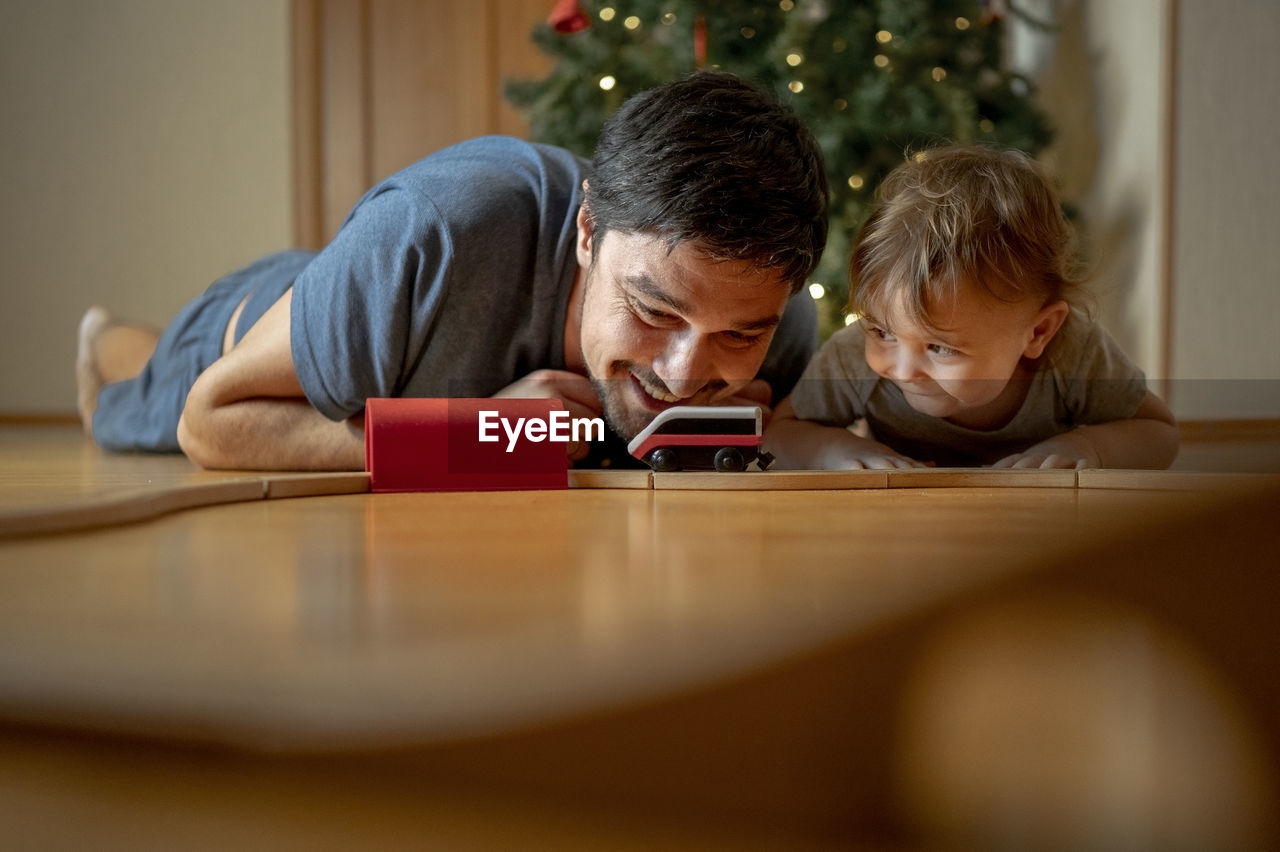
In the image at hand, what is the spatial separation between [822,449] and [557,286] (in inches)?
15.3

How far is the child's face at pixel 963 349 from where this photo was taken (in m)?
1.23

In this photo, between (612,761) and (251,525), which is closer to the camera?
(612,761)

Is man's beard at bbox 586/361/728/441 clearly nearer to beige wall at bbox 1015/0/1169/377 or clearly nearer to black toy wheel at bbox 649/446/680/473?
black toy wheel at bbox 649/446/680/473

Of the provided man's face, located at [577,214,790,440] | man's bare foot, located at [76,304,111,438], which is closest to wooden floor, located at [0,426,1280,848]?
man's face, located at [577,214,790,440]

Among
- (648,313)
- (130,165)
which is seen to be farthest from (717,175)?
(130,165)

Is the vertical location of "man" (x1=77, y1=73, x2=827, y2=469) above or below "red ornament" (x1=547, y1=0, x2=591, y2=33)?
below

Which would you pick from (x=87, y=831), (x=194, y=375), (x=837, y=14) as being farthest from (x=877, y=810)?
(x=837, y=14)

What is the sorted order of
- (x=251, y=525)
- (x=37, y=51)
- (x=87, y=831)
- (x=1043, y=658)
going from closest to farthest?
(x=87, y=831), (x=1043, y=658), (x=251, y=525), (x=37, y=51)

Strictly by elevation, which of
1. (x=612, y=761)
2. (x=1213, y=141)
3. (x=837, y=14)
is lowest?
(x=612, y=761)

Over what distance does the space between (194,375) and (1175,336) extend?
2424mm

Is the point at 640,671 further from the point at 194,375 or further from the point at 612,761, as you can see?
the point at 194,375

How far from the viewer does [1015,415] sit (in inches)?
52.1

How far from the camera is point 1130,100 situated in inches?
113

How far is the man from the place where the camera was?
109 centimetres
